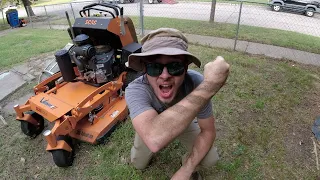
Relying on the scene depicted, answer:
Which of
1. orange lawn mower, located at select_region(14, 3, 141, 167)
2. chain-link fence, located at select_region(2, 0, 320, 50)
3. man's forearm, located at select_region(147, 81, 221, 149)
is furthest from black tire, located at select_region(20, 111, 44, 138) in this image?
chain-link fence, located at select_region(2, 0, 320, 50)

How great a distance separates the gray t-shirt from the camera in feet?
5.50

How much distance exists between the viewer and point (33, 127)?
334 centimetres

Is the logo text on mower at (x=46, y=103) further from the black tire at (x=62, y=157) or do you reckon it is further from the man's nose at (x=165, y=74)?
the man's nose at (x=165, y=74)

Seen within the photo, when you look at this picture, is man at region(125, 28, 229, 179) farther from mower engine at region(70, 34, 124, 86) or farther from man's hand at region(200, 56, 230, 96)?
mower engine at region(70, 34, 124, 86)

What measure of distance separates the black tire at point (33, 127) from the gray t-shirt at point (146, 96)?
207 centimetres

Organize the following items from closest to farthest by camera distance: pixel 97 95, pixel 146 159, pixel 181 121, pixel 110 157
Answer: pixel 181 121 < pixel 146 159 < pixel 110 157 < pixel 97 95

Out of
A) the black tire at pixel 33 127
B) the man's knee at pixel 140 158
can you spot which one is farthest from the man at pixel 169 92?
the black tire at pixel 33 127

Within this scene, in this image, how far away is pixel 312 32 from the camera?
882cm

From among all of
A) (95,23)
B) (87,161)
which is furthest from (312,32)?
(87,161)

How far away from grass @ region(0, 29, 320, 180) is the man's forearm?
142cm

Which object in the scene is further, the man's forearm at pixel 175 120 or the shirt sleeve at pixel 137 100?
the shirt sleeve at pixel 137 100

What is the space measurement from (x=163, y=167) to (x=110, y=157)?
0.67m

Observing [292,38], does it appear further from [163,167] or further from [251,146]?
[163,167]

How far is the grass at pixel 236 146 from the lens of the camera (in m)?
2.72
